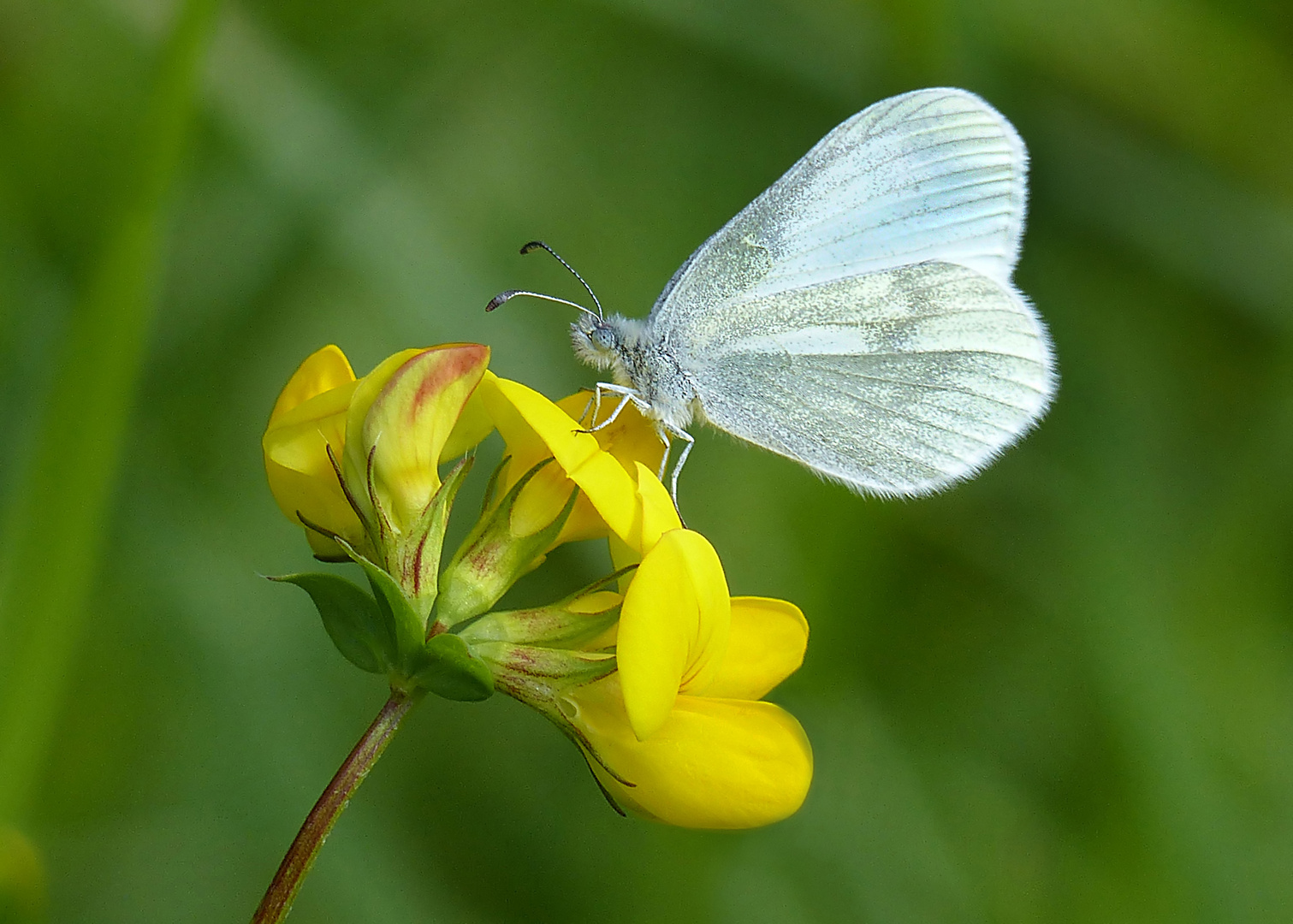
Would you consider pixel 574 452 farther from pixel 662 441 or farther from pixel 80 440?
pixel 80 440

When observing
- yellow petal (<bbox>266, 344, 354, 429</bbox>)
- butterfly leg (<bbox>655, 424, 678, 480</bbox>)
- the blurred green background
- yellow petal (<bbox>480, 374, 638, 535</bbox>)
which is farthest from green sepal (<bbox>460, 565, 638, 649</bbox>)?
the blurred green background

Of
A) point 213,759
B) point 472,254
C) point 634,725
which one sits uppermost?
point 634,725

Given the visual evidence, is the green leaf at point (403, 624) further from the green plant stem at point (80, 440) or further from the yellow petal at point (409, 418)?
the green plant stem at point (80, 440)

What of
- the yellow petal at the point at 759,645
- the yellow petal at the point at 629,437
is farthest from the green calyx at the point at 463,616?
the yellow petal at the point at 629,437

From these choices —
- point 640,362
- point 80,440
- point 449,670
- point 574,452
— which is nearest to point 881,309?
point 640,362

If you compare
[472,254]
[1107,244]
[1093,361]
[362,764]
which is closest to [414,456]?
[362,764]

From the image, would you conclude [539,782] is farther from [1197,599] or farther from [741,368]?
[1197,599]

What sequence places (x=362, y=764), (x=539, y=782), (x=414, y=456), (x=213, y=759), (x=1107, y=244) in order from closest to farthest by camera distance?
1. (x=362, y=764)
2. (x=414, y=456)
3. (x=213, y=759)
4. (x=539, y=782)
5. (x=1107, y=244)
